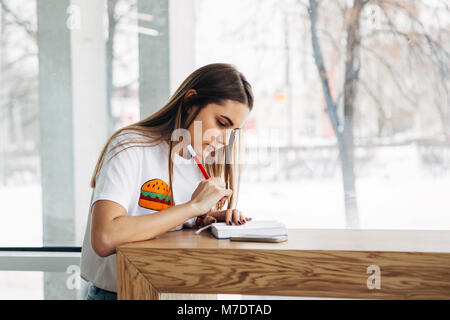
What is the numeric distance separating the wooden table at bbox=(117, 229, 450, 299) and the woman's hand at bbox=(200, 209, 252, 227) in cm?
17

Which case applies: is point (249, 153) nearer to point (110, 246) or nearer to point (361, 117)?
point (361, 117)

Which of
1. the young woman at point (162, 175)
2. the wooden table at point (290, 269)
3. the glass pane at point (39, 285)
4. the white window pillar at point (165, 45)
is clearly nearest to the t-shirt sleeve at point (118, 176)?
the young woman at point (162, 175)

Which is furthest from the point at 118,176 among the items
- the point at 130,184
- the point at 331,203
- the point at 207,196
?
the point at 331,203

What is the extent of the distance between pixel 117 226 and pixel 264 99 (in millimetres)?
1096

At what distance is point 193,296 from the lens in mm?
1343

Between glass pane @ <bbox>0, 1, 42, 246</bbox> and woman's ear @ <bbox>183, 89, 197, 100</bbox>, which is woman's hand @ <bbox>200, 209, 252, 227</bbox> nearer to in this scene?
woman's ear @ <bbox>183, 89, 197, 100</bbox>

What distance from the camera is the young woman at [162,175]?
1.10 meters

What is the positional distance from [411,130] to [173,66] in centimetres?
117

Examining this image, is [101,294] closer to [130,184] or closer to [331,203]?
[130,184]

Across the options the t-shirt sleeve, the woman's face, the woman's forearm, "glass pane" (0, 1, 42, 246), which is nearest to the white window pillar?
"glass pane" (0, 1, 42, 246)

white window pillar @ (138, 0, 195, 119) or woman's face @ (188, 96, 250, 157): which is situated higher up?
white window pillar @ (138, 0, 195, 119)

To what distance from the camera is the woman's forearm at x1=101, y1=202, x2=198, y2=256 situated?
107cm

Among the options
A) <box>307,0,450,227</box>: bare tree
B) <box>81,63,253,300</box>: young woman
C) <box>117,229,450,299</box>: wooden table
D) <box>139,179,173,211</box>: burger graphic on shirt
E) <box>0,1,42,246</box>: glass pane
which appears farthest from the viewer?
<box>0,1,42,246</box>: glass pane
